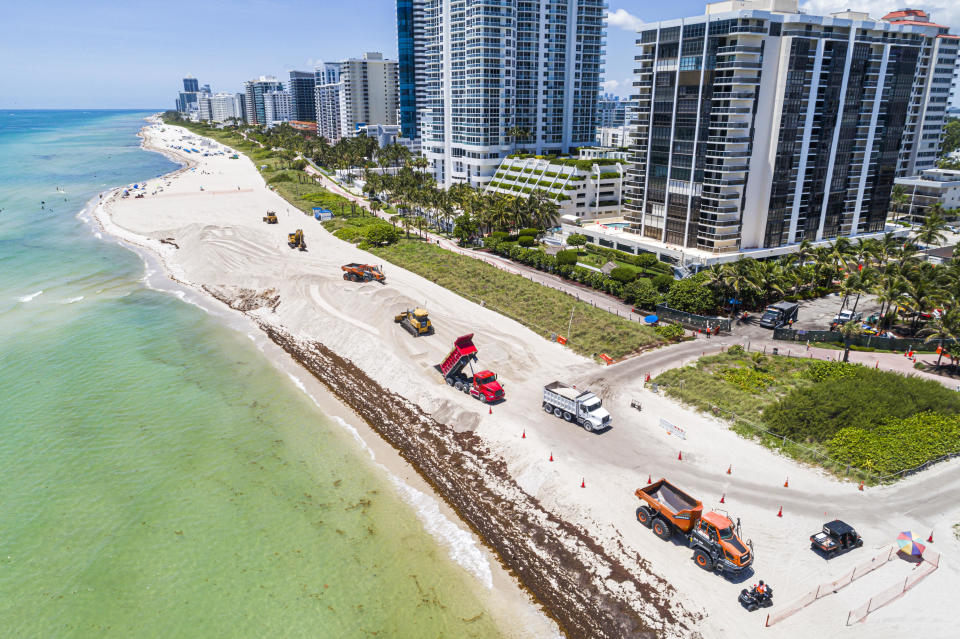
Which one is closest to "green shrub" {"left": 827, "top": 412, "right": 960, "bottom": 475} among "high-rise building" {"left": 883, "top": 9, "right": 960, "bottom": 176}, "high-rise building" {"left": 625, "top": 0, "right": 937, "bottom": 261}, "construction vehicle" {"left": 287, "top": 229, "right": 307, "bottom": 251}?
"high-rise building" {"left": 625, "top": 0, "right": 937, "bottom": 261}

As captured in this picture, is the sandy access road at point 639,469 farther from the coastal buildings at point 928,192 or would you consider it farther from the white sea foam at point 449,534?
the coastal buildings at point 928,192

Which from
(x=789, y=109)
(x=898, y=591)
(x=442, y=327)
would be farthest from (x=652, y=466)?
(x=789, y=109)

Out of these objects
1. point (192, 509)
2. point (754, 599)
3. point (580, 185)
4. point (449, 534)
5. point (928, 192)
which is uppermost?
point (580, 185)

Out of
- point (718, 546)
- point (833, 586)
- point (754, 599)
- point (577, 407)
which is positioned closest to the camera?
point (754, 599)

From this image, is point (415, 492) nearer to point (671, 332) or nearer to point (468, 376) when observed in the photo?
point (468, 376)

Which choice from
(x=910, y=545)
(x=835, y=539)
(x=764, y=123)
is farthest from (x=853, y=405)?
(x=764, y=123)
